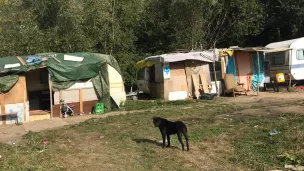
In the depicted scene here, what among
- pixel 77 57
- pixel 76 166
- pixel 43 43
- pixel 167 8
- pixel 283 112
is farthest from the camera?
pixel 167 8

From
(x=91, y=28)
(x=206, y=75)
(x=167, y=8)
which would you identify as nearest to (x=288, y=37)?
(x=167, y=8)

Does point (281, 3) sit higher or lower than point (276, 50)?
higher

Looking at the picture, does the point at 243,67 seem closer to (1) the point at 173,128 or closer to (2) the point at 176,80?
(2) the point at 176,80

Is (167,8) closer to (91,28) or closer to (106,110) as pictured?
(91,28)

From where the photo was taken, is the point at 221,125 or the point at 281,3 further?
the point at 281,3

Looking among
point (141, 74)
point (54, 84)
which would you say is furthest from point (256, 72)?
point (54, 84)

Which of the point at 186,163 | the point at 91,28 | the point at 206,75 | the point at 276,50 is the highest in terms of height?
the point at 91,28

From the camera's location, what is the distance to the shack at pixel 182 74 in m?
17.6

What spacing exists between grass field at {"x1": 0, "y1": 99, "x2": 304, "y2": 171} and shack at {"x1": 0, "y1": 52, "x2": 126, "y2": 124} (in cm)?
288

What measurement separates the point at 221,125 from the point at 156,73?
29.8 ft

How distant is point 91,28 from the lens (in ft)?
65.0

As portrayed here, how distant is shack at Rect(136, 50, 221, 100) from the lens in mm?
17562

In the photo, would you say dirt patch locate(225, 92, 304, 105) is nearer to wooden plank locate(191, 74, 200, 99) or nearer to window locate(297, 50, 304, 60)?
wooden plank locate(191, 74, 200, 99)

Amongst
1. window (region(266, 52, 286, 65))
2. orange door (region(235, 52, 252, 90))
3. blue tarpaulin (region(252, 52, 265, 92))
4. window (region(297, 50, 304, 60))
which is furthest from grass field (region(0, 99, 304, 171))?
window (region(266, 52, 286, 65))
